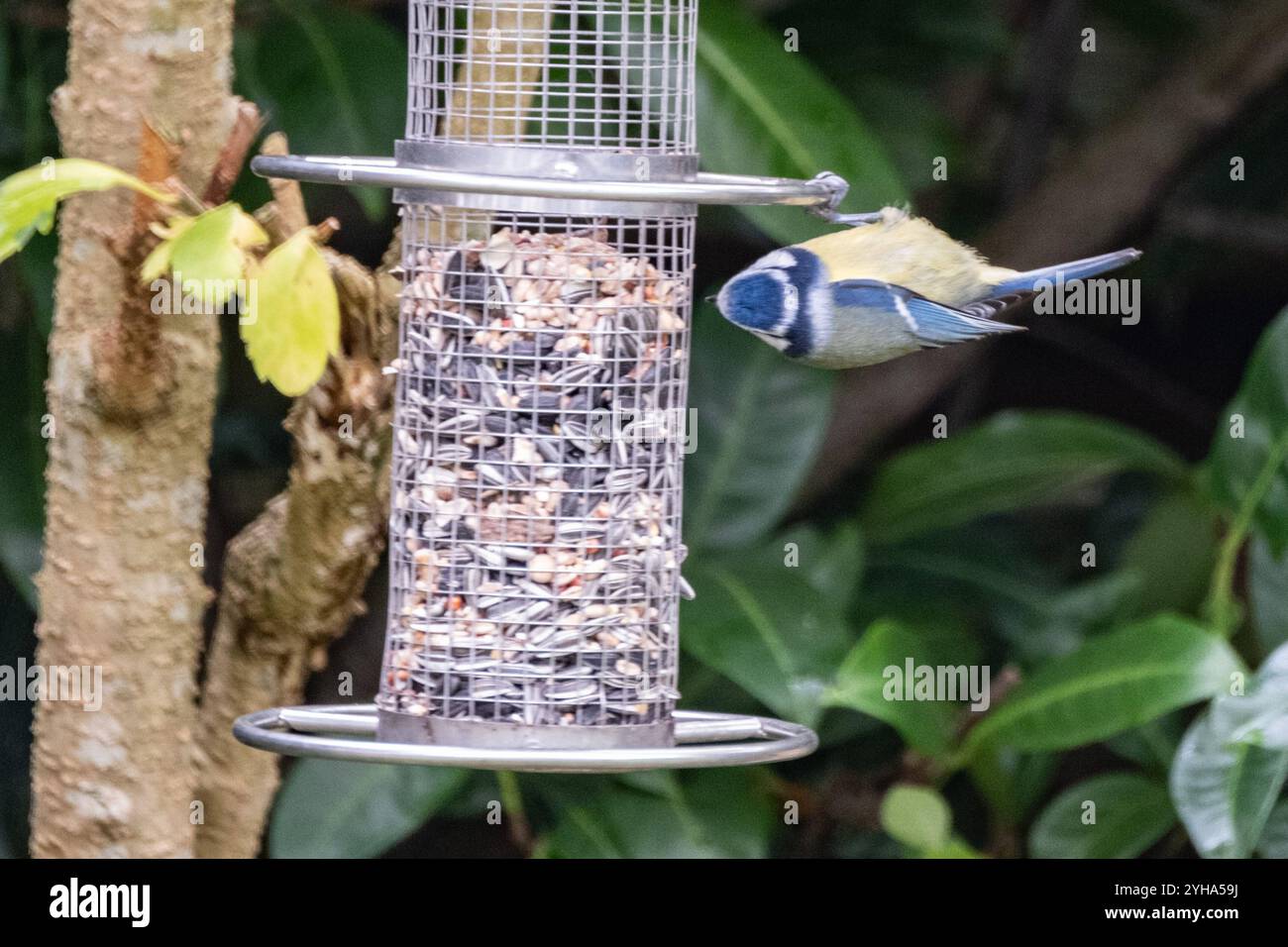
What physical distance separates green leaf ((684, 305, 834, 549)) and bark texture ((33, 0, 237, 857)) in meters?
1.60

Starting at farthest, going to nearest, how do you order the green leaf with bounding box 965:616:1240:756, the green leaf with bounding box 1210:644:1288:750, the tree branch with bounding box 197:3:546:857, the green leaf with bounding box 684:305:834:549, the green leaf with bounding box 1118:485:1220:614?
1. the green leaf with bounding box 1118:485:1220:614
2. the green leaf with bounding box 684:305:834:549
3. the green leaf with bounding box 965:616:1240:756
4. the green leaf with bounding box 1210:644:1288:750
5. the tree branch with bounding box 197:3:546:857

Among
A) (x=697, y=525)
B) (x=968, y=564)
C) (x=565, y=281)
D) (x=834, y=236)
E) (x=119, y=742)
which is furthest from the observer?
(x=968, y=564)

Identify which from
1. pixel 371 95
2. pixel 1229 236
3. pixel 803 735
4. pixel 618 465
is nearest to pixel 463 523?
pixel 618 465

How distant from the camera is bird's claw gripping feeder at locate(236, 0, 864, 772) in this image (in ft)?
7.23

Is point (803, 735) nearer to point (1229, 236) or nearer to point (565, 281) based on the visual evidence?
point (565, 281)

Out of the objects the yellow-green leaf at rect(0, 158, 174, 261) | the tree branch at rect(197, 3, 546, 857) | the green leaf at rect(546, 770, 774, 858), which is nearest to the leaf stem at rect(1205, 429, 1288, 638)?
the green leaf at rect(546, 770, 774, 858)

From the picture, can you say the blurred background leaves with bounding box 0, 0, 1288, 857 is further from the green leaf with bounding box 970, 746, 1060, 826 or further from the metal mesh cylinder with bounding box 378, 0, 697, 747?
the metal mesh cylinder with bounding box 378, 0, 697, 747

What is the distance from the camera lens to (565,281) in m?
2.25

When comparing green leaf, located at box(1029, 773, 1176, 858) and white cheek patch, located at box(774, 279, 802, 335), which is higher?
white cheek patch, located at box(774, 279, 802, 335)

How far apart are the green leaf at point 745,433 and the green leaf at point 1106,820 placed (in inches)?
36.2

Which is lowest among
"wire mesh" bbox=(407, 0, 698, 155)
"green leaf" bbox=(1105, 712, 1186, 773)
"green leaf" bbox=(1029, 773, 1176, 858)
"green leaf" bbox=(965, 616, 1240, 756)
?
"green leaf" bbox=(1029, 773, 1176, 858)

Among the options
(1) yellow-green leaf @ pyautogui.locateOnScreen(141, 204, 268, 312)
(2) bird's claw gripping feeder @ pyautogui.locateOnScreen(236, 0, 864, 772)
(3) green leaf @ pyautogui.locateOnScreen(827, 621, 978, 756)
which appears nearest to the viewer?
(1) yellow-green leaf @ pyautogui.locateOnScreen(141, 204, 268, 312)

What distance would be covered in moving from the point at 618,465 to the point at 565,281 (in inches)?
10.2

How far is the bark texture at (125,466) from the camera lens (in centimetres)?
226
